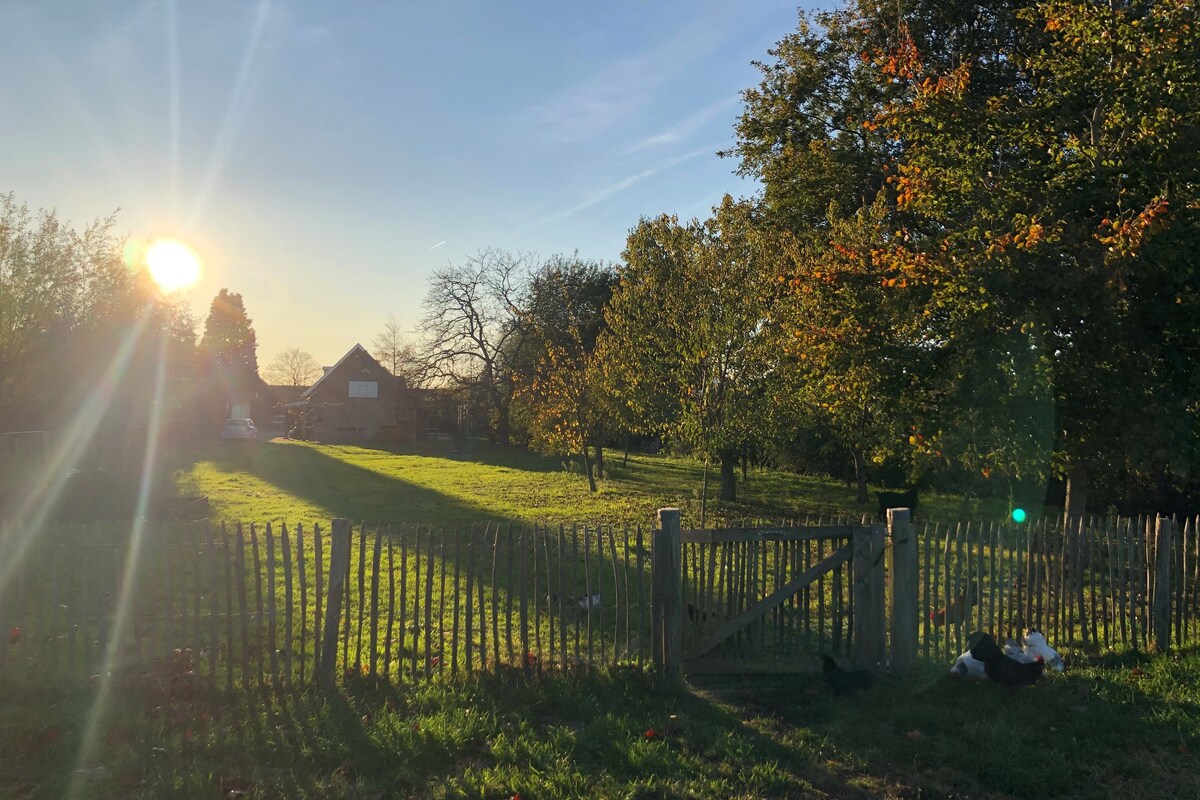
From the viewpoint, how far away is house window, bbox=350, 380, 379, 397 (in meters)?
51.4

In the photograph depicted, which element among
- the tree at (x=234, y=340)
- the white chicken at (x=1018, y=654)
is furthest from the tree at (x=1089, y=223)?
the tree at (x=234, y=340)

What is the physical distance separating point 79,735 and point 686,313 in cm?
1213

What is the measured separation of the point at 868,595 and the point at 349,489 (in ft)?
58.9

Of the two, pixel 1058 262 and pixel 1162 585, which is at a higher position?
pixel 1058 262

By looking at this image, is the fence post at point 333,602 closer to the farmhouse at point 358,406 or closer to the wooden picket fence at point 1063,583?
the wooden picket fence at point 1063,583

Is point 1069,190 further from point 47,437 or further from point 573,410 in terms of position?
point 47,437

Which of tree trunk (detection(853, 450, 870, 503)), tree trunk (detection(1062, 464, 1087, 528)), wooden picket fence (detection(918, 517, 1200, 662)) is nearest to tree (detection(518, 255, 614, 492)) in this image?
tree trunk (detection(853, 450, 870, 503))

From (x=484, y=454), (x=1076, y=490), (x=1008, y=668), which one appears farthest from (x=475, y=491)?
(x=484, y=454)

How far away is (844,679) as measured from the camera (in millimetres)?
6094

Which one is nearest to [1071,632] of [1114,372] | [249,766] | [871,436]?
[1114,372]

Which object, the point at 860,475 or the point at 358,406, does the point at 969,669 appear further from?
the point at 358,406

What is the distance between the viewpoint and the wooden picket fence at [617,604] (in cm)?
596

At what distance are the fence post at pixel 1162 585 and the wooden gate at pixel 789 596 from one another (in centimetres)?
266

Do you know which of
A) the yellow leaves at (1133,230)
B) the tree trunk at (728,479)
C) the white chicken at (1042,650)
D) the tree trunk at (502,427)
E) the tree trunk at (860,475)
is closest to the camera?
the white chicken at (1042,650)
